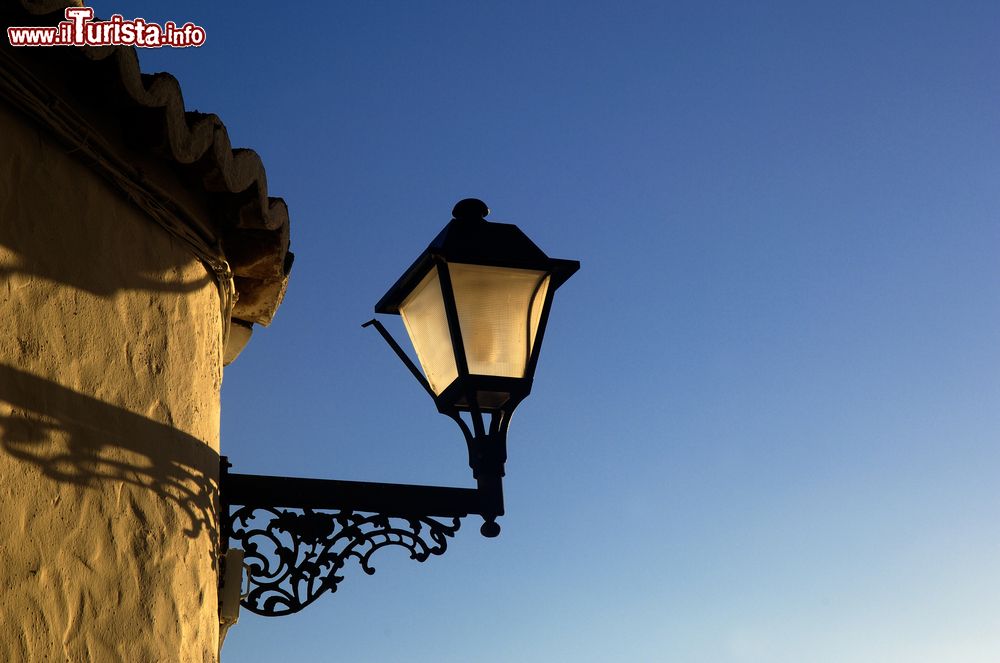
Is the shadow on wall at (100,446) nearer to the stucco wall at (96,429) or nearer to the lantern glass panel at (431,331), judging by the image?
the stucco wall at (96,429)

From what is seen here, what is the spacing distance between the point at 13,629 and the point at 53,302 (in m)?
0.72

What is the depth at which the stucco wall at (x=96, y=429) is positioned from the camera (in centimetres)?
246

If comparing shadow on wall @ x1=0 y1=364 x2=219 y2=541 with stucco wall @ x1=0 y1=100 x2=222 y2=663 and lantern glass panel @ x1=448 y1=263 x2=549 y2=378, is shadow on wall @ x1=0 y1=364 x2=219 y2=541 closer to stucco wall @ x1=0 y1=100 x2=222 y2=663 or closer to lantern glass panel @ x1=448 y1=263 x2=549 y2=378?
stucco wall @ x1=0 y1=100 x2=222 y2=663

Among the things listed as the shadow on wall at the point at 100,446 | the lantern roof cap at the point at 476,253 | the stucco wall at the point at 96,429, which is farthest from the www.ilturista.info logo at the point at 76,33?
the lantern roof cap at the point at 476,253

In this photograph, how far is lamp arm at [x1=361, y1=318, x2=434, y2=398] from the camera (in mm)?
3411

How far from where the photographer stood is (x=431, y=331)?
11.1 ft

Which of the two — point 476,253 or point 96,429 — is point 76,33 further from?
point 476,253

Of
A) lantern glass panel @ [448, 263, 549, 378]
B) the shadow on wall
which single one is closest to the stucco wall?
the shadow on wall

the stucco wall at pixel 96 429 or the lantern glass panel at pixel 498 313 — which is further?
the lantern glass panel at pixel 498 313

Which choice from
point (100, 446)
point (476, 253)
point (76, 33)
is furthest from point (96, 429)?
point (476, 253)

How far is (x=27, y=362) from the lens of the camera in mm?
2518

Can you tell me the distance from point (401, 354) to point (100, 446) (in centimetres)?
96

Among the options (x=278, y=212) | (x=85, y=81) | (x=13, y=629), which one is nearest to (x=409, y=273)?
(x=278, y=212)

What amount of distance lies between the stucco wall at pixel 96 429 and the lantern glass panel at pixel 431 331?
61cm
